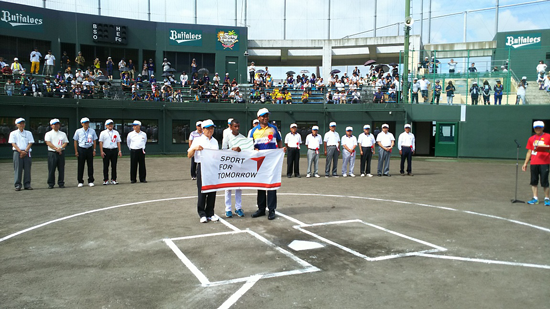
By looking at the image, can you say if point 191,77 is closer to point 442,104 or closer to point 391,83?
point 391,83

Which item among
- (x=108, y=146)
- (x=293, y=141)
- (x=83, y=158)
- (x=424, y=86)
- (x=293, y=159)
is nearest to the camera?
(x=83, y=158)

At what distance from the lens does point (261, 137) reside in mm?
10023

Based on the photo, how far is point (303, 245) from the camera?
24.1 ft

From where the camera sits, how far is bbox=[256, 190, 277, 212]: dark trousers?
9.52 m

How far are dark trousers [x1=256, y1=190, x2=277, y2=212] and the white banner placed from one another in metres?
0.13

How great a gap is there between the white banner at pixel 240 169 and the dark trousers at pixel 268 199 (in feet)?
0.41

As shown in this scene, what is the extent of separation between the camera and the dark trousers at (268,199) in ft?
31.2

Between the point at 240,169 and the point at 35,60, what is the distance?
2733 centimetres

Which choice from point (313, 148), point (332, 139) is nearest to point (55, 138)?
point (313, 148)

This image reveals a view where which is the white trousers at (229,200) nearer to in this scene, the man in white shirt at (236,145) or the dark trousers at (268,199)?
the man in white shirt at (236,145)

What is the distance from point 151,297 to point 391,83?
2993cm

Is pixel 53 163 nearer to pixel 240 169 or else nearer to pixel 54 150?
pixel 54 150

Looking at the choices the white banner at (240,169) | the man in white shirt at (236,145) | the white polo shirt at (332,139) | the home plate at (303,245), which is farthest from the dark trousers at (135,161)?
the home plate at (303,245)

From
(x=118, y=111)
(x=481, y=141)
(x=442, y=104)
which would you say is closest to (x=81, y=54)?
(x=118, y=111)
